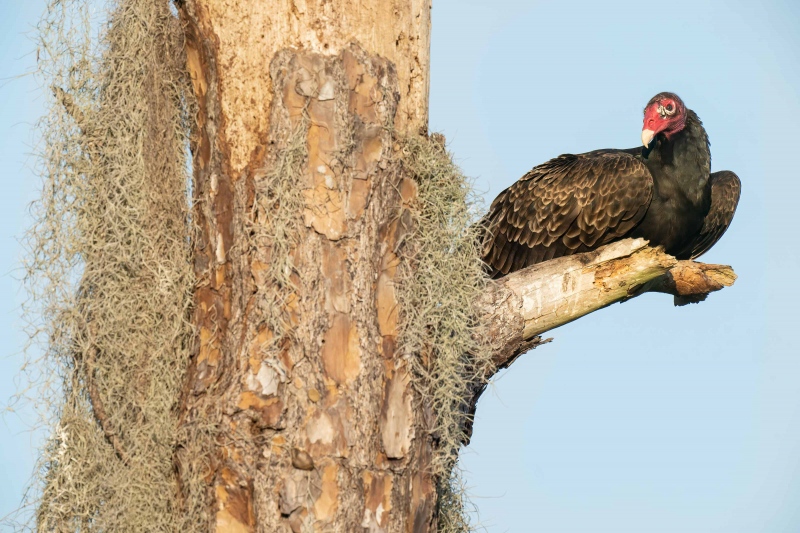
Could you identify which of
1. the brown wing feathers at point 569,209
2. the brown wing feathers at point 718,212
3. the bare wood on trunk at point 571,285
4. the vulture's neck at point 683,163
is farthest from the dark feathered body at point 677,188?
the bare wood on trunk at point 571,285

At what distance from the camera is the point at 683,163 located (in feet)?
17.3

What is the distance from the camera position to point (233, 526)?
263 cm

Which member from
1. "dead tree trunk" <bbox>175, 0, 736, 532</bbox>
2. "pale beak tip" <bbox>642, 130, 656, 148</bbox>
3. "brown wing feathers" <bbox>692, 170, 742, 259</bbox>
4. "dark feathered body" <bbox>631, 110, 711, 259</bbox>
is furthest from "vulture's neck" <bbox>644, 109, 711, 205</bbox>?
"dead tree trunk" <bbox>175, 0, 736, 532</bbox>

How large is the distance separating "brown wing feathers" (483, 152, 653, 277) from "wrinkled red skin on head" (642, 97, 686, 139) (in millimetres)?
269

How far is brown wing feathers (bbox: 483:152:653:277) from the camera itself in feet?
16.6

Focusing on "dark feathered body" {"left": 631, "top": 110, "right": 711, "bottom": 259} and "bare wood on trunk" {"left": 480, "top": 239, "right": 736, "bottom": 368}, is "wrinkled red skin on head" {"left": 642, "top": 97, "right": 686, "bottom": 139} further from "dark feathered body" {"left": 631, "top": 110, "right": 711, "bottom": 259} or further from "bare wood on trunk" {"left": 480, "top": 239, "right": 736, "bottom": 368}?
"bare wood on trunk" {"left": 480, "top": 239, "right": 736, "bottom": 368}

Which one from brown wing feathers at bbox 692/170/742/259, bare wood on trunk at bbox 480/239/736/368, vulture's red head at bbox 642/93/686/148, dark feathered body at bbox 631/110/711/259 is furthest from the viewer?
brown wing feathers at bbox 692/170/742/259

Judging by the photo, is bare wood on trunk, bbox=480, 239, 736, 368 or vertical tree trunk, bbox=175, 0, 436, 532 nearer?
vertical tree trunk, bbox=175, 0, 436, 532

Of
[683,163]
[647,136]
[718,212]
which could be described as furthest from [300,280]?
[718,212]

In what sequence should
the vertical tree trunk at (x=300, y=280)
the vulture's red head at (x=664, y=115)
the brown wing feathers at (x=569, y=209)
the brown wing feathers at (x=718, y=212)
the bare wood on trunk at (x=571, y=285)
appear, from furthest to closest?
the brown wing feathers at (x=718, y=212) → the vulture's red head at (x=664, y=115) → the brown wing feathers at (x=569, y=209) → the bare wood on trunk at (x=571, y=285) → the vertical tree trunk at (x=300, y=280)

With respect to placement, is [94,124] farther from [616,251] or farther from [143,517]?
[616,251]

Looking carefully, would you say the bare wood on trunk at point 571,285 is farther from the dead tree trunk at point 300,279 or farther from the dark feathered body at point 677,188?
the dark feathered body at point 677,188

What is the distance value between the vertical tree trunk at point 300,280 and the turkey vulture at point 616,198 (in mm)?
2264

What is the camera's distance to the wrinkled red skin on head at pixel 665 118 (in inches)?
208
